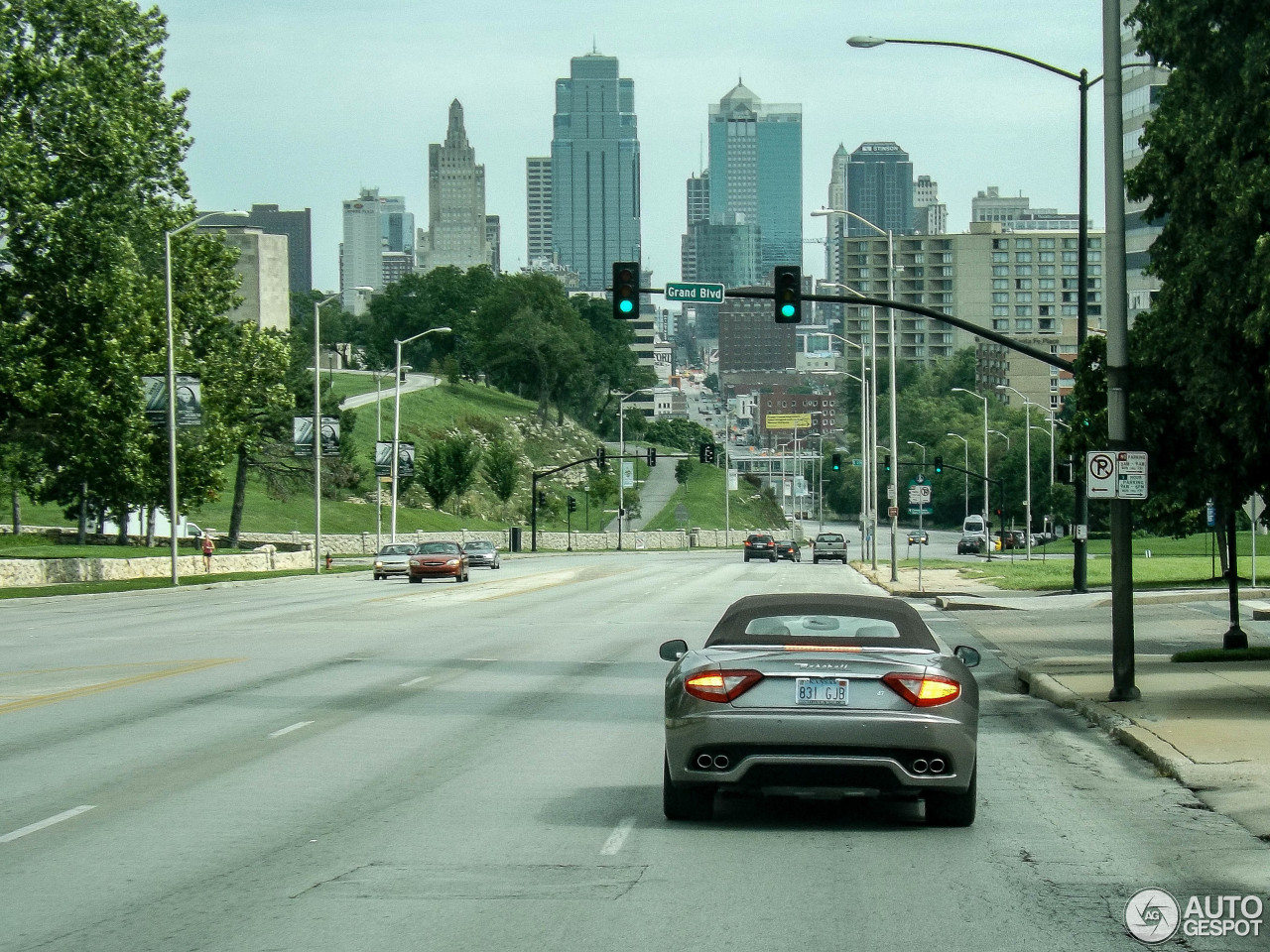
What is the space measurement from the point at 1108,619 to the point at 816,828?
22.1 m

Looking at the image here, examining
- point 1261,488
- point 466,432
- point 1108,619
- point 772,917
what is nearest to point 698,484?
point 466,432

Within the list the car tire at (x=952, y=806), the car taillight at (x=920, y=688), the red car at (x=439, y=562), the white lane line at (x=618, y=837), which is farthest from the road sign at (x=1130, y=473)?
the red car at (x=439, y=562)

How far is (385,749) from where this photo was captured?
13.9 meters

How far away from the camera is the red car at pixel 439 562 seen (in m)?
55.4

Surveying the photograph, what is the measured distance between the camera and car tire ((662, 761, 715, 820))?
33.3 feet

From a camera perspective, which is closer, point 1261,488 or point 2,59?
point 1261,488

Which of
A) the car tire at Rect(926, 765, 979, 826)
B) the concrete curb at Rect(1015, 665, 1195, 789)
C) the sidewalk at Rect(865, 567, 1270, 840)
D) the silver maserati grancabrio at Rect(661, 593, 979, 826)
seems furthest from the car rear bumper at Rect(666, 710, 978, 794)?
the concrete curb at Rect(1015, 665, 1195, 789)

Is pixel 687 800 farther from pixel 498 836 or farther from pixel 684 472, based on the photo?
pixel 684 472

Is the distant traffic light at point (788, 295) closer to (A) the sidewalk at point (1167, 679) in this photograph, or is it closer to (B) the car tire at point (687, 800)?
(A) the sidewalk at point (1167, 679)

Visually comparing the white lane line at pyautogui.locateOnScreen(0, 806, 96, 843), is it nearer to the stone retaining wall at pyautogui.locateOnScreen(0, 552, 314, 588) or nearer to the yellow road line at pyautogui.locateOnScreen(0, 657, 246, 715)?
the yellow road line at pyautogui.locateOnScreen(0, 657, 246, 715)

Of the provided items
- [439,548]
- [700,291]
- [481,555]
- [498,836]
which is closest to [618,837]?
[498,836]

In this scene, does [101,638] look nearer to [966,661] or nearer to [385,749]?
[385,749]

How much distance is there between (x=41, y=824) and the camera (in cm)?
1030

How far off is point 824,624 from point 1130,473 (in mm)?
7143
